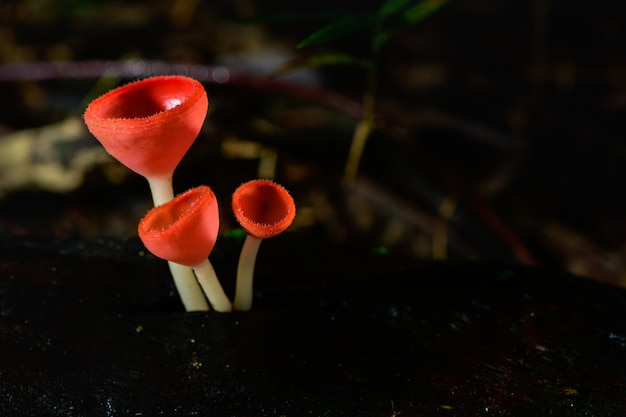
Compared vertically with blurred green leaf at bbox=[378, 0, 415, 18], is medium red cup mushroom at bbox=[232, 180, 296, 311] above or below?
below

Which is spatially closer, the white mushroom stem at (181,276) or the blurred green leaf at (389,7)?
the white mushroom stem at (181,276)

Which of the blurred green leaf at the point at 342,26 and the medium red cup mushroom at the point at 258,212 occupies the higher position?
the blurred green leaf at the point at 342,26

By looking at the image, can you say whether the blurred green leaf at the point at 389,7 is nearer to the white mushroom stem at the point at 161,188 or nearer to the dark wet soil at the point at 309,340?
the dark wet soil at the point at 309,340

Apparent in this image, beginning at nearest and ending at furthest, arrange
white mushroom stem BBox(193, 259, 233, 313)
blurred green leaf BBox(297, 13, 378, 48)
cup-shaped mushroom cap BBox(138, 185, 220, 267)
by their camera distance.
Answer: cup-shaped mushroom cap BBox(138, 185, 220, 267) < white mushroom stem BBox(193, 259, 233, 313) < blurred green leaf BBox(297, 13, 378, 48)

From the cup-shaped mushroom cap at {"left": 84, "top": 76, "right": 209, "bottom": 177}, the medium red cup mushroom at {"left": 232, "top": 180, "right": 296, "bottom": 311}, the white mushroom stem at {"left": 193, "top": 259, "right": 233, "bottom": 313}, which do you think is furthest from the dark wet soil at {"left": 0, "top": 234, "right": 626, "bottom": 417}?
the cup-shaped mushroom cap at {"left": 84, "top": 76, "right": 209, "bottom": 177}

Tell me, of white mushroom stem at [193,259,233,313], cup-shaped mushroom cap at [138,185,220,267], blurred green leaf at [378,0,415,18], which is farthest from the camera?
blurred green leaf at [378,0,415,18]

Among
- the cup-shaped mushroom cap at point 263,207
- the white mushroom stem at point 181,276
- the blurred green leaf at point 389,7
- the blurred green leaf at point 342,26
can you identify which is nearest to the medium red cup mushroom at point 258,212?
the cup-shaped mushroom cap at point 263,207

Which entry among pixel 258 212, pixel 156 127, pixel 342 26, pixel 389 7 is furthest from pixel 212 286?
pixel 389 7

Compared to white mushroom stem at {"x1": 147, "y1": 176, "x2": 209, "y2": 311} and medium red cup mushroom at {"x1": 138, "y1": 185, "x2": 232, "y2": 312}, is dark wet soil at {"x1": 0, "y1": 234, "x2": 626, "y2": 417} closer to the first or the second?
white mushroom stem at {"x1": 147, "y1": 176, "x2": 209, "y2": 311}

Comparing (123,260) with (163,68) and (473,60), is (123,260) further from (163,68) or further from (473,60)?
(473,60)

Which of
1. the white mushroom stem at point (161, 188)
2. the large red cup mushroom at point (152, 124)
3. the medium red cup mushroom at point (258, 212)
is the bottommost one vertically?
the white mushroom stem at point (161, 188)
